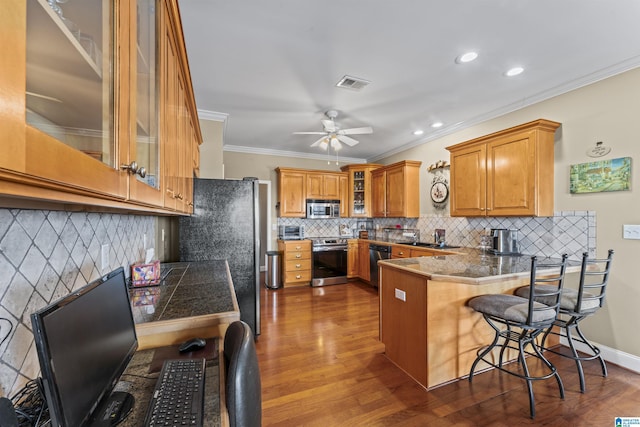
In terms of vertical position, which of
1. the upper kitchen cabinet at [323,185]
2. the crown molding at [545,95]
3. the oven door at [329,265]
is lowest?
the oven door at [329,265]

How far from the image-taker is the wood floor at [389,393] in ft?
5.71

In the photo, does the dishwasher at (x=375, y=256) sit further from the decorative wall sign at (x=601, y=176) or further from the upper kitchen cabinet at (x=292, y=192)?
the decorative wall sign at (x=601, y=176)

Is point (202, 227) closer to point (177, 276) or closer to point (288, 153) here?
point (177, 276)

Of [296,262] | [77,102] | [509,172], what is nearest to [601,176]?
[509,172]

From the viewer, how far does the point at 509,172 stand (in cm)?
296

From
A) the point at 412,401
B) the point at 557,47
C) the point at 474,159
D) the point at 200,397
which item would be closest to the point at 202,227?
the point at 200,397

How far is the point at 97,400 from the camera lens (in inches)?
25.9

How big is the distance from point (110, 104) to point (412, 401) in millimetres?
2352

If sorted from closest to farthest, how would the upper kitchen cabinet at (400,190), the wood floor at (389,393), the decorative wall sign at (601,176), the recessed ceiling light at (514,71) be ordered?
the wood floor at (389,393), the decorative wall sign at (601,176), the recessed ceiling light at (514,71), the upper kitchen cabinet at (400,190)

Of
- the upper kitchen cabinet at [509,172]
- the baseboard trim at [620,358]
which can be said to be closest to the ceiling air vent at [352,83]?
the upper kitchen cabinet at [509,172]

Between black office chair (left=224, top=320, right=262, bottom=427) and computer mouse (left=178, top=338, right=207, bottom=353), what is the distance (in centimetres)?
30

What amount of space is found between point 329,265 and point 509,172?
10.4 feet

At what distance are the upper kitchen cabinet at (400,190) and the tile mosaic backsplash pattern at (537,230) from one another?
0.33 metres

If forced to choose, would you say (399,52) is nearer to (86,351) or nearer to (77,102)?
(77,102)
